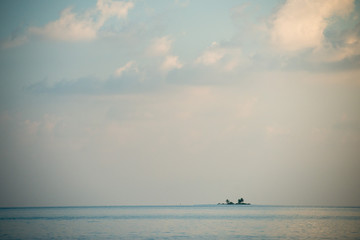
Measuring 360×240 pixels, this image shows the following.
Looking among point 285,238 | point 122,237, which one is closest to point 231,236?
point 285,238

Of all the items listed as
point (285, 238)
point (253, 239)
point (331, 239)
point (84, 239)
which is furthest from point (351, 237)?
point (84, 239)

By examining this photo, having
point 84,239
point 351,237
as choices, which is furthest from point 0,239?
point 351,237

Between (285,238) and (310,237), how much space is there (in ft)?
16.5

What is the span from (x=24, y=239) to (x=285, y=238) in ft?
142

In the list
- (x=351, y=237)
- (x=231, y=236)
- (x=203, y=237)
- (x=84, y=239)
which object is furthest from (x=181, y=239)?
(x=351, y=237)

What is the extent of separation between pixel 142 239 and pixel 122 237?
4746mm

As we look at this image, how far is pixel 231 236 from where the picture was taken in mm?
62281

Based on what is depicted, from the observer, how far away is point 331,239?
194 feet

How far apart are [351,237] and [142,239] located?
35.1m

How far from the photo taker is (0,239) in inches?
2322

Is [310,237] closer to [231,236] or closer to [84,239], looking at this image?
[231,236]

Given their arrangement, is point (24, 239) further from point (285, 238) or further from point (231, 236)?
point (285, 238)

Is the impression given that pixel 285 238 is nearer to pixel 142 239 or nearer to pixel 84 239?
pixel 142 239

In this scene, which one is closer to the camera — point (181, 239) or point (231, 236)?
point (181, 239)
